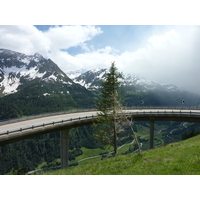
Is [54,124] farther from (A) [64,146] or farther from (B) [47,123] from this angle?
(A) [64,146]

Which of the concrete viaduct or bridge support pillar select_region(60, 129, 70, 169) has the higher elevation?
the concrete viaduct

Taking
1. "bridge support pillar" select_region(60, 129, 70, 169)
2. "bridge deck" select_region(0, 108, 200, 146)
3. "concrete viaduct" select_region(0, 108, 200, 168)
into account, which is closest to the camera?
"bridge deck" select_region(0, 108, 200, 146)

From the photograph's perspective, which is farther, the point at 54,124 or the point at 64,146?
the point at 64,146

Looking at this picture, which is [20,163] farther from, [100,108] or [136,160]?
[136,160]

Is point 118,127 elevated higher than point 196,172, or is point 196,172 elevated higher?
point 196,172

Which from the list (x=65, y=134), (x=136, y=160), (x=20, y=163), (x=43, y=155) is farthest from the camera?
(x=43, y=155)

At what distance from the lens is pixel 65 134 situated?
3588 centimetres

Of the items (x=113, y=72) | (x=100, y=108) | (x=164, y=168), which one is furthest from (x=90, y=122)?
(x=164, y=168)

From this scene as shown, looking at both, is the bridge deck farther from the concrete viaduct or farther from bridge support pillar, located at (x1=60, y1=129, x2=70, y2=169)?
bridge support pillar, located at (x1=60, y1=129, x2=70, y2=169)

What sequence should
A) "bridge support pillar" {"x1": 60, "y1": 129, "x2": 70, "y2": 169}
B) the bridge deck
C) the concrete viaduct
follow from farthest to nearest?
1. "bridge support pillar" {"x1": 60, "y1": 129, "x2": 70, "y2": 169}
2. the concrete viaduct
3. the bridge deck

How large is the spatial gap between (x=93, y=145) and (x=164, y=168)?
195 metres

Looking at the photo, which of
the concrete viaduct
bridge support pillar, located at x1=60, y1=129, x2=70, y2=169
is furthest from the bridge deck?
bridge support pillar, located at x1=60, y1=129, x2=70, y2=169

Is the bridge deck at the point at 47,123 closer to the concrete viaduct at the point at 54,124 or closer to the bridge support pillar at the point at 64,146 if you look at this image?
the concrete viaduct at the point at 54,124

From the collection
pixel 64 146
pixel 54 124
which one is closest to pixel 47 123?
pixel 54 124
